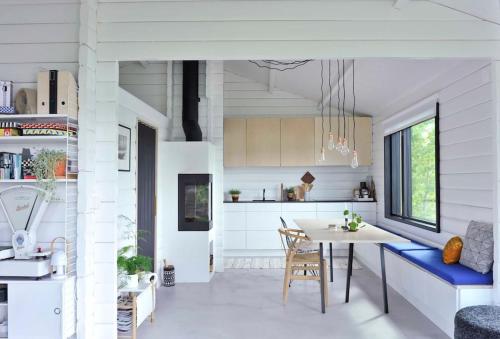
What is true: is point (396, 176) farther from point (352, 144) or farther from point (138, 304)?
point (138, 304)

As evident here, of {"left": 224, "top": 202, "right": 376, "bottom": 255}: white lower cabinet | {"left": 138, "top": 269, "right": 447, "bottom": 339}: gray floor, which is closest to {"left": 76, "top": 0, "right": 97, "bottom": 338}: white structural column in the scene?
{"left": 138, "top": 269, "right": 447, "bottom": 339}: gray floor

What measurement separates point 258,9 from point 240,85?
4.50m

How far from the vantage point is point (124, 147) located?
4.21m

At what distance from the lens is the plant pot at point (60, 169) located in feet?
9.62

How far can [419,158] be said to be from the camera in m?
5.34

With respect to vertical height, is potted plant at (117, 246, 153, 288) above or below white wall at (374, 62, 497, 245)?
below

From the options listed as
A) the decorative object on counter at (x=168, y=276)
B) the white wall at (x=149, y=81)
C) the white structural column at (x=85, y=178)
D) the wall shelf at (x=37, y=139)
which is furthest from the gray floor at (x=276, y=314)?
the white wall at (x=149, y=81)

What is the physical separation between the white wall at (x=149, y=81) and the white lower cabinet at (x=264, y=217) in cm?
223

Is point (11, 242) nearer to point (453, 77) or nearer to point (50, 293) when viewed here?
point (50, 293)

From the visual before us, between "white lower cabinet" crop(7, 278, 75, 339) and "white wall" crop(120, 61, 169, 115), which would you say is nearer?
"white lower cabinet" crop(7, 278, 75, 339)

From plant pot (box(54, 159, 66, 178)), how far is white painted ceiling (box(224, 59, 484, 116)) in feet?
9.65

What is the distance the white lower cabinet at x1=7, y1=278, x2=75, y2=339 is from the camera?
274 cm

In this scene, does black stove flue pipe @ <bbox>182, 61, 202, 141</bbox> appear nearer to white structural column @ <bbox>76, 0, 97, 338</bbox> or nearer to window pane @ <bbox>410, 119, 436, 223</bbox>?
white structural column @ <bbox>76, 0, 97, 338</bbox>

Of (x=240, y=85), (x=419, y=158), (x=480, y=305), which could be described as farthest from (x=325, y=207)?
(x=480, y=305)
